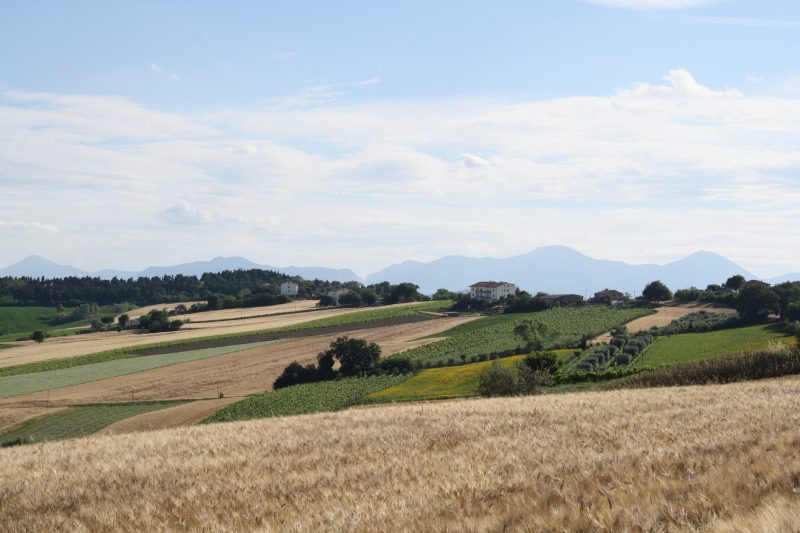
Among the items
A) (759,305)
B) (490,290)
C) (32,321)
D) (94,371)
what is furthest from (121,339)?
(490,290)

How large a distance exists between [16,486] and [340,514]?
1002 cm

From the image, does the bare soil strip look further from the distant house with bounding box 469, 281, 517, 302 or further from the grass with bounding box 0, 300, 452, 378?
the distant house with bounding box 469, 281, 517, 302

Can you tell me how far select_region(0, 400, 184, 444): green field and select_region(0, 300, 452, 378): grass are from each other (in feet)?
94.5

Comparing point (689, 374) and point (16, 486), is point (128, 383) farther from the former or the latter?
point (16, 486)

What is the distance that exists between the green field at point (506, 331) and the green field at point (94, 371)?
A: 2833cm

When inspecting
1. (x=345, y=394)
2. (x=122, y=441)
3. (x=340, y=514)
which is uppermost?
(x=340, y=514)

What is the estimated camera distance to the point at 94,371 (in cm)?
8281

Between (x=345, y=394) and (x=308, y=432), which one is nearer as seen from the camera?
(x=308, y=432)

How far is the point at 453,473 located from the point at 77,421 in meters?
48.2

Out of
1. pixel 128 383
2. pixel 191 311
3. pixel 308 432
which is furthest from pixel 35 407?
pixel 191 311

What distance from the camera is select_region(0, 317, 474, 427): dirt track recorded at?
63222 mm

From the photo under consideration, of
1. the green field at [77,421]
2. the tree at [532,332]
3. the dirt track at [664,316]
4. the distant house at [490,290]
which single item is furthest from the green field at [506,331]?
the distant house at [490,290]

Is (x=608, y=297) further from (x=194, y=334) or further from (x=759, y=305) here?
(x=194, y=334)

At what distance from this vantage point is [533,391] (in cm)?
4834
